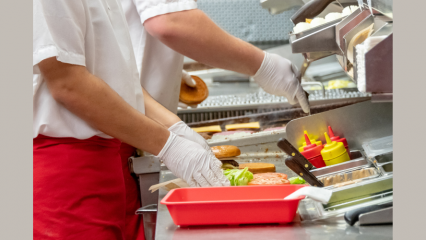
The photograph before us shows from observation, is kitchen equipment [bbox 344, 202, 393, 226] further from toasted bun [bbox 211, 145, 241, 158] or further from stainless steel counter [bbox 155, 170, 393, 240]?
toasted bun [bbox 211, 145, 241, 158]

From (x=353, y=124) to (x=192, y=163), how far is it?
0.68m

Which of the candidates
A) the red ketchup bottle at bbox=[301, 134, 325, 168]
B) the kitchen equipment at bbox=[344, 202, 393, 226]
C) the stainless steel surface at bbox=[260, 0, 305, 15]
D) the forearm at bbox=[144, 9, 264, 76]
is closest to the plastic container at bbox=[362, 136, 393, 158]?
the red ketchup bottle at bbox=[301, 134, 325, 168]

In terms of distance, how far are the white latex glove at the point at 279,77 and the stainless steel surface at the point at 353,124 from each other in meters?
0.30

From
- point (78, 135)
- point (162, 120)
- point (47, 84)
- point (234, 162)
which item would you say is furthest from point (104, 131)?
point (234, 162)

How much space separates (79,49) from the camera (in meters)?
1.35

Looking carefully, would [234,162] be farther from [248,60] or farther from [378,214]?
[378,214]

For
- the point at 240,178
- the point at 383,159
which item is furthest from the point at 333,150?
the point at 240,178

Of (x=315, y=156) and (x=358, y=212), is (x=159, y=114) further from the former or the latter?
(x=358, y=212)

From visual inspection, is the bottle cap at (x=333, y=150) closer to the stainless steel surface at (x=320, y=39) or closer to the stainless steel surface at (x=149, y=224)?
the stainless steel surface at (x=320, y=39)

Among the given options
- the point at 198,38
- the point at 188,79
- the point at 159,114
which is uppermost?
the point at 198,38

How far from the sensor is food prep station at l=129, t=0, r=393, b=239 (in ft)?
3.20

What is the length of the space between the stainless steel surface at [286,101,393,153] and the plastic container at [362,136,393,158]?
75mm

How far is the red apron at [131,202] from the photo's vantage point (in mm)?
1789

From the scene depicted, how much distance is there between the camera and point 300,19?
1776mm
